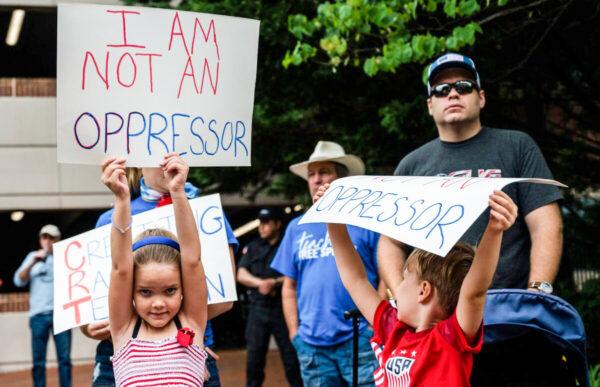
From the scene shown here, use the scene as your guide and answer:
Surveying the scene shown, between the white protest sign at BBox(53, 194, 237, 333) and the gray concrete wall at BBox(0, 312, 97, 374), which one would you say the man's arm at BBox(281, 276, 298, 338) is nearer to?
the white protest sign at BBox(53, 194, 237, 333)

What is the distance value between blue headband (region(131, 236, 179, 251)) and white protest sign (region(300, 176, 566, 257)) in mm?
590

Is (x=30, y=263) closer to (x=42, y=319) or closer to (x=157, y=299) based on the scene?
(x=42, y=319)

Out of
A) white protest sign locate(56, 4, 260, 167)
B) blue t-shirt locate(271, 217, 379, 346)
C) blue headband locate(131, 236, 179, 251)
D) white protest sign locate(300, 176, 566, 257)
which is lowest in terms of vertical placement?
blue t-shirt locate(271, 217, 379, 346)

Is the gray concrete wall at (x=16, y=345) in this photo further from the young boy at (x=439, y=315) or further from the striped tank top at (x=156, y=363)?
the young boy at (x=439, y=315)

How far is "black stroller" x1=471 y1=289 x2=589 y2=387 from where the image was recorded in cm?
324

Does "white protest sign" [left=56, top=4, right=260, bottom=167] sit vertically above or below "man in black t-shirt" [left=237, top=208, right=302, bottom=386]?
above

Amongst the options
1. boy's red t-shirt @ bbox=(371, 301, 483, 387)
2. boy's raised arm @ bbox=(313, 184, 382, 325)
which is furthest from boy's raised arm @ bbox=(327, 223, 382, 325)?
→ boy's red t-shirt @ bbox=(371, 301, 483, 387)

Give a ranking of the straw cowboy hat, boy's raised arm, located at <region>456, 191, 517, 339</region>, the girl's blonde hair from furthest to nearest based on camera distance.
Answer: the straw cowboy hat → the girl's blonde hair → boy's raised arm, located at <region>456, 191, 517, 339</region>

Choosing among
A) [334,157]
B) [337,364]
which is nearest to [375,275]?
[337,364]

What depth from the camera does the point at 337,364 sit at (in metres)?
5.63

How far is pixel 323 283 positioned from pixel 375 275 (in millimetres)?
340

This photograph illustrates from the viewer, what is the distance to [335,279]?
572 cm

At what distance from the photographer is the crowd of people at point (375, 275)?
3.14m

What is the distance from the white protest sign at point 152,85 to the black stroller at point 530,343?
1397 mm
